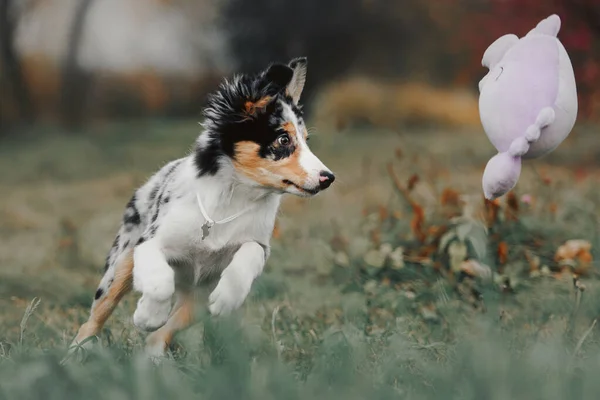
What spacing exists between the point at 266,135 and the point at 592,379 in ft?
4.91

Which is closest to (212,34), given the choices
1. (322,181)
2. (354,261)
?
(354,261)

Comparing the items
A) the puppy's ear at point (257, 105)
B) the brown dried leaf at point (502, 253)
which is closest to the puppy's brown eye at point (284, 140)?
the puppy's ear at point (257, 105)

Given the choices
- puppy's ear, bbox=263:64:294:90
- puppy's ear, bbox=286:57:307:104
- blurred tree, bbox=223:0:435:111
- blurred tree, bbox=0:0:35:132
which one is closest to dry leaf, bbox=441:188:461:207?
puppy's ear, bbox=286:57:307:104

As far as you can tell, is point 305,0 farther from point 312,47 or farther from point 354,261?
point 354,261

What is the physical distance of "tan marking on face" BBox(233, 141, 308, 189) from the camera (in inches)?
137

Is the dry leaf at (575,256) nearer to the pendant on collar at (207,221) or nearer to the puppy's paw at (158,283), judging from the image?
the pendant on collar at (207,221)

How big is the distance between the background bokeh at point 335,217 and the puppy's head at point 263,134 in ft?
1.89

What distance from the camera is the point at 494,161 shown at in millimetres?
3396

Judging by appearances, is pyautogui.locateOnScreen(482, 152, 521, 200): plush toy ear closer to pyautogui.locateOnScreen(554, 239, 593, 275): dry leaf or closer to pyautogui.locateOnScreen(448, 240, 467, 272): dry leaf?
pyautogui.locateOnScreen(448, 240, 467, 272): dry leaf

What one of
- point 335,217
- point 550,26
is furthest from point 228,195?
point 335,217

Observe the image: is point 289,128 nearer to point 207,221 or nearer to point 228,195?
point 228,195

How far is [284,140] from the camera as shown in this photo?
3578mm

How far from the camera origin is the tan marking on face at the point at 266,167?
3.48 m

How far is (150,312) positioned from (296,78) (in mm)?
1095
